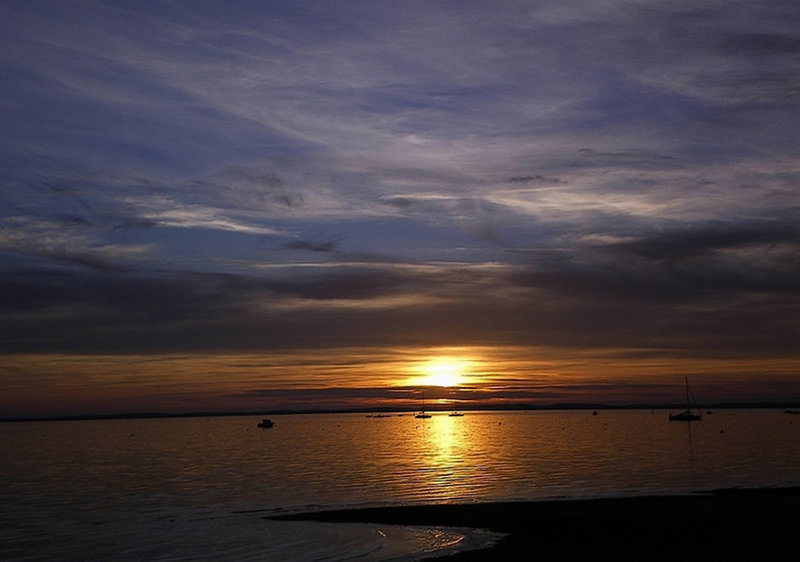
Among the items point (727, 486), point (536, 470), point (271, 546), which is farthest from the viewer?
point (536, 470)

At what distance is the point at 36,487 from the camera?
7712 centimetres

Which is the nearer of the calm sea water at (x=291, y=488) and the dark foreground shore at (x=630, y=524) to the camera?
the dark foreground shore at (x=630, y=524)

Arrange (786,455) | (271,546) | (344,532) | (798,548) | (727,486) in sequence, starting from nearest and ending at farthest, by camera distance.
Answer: (798,548)
(271,546)
(344,532)
(727,486)
(786,455)

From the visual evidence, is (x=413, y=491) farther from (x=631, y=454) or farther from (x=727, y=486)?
(x=631, y=454)

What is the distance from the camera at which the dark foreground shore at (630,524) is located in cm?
3503

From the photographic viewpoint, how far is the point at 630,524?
140 ft

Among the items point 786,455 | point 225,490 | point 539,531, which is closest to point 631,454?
point 786,455

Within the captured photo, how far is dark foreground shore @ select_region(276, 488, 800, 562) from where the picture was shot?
35031mm

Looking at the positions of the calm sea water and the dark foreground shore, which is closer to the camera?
the dark foreground shore

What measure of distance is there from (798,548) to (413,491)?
36.6 metres

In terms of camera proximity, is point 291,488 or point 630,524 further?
point 291,488

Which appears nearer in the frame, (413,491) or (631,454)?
(413,491)

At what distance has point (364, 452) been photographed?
422 feet

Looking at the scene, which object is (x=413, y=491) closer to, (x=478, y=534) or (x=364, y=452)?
(x=478, y=534)
